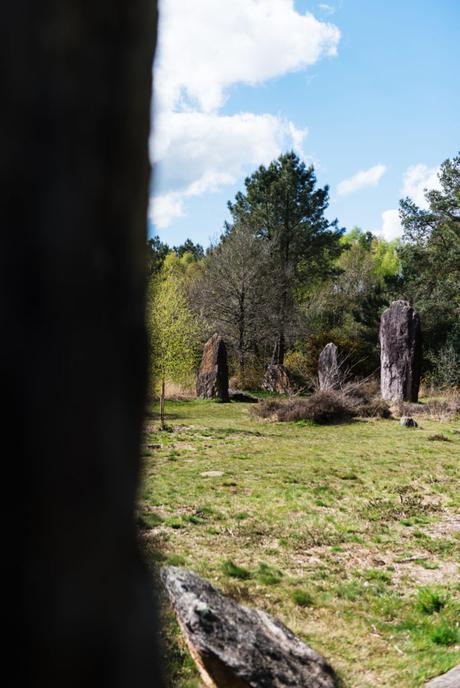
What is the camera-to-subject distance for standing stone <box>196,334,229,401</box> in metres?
23.1

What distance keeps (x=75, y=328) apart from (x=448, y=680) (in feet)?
12.5

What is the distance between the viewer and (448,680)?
3637mm

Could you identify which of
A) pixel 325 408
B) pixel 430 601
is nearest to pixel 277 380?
pixel 325 408

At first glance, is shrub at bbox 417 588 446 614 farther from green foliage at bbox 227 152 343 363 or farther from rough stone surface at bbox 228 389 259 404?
green foliage at bbox 227 152 343 363

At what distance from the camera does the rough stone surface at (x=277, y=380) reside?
91.2 feet

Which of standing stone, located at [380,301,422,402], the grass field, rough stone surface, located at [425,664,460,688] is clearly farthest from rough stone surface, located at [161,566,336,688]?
standing stone, located at [380,301,422,402]

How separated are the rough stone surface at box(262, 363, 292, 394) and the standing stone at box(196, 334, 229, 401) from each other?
5.00m

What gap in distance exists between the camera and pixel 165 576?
159 inches

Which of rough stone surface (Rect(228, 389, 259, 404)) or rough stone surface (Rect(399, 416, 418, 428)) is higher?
rough stone surface (Rect(228, 389, 259, 404))

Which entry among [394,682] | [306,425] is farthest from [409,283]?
[394,682]

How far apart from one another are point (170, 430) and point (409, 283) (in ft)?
66.4

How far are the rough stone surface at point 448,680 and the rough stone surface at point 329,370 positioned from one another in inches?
634

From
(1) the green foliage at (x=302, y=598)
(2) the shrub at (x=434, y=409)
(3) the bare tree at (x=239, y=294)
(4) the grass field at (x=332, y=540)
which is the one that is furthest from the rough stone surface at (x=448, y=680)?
(3) the bare tree at (x=239, y=294)

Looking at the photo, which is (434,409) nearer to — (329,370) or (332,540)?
(329,370)
